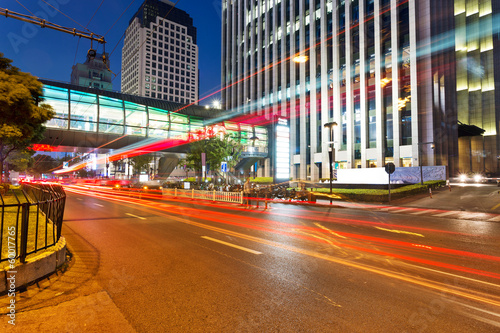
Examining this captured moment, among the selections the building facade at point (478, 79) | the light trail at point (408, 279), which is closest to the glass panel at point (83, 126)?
the light trail at point (408, 279)

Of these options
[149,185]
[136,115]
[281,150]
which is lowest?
[149,185]

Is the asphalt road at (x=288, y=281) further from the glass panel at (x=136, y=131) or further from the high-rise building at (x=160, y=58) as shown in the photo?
the high-rise building at (x=160, y=58)

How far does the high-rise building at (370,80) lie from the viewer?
129ft

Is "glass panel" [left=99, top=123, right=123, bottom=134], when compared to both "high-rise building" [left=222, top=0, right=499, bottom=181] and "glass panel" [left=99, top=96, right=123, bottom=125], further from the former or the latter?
"high-rise building" [left=222, top=0, right=499, bottom=181]

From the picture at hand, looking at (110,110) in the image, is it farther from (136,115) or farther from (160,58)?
(160,58)

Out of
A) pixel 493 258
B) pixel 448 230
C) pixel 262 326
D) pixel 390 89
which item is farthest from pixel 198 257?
pixel 390 89

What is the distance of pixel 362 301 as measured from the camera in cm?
409

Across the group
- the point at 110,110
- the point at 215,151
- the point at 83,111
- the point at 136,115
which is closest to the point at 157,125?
the point at 136,115

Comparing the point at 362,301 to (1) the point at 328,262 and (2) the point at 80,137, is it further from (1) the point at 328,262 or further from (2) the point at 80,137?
(2) the point at 80,137

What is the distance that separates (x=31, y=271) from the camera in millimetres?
4816

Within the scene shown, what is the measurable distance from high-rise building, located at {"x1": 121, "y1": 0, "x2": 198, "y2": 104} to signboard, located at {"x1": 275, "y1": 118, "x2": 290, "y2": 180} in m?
94.9

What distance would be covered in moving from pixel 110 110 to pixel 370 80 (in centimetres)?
3893

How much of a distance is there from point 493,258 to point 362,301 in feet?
15.6

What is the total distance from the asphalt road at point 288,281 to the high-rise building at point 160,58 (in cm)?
11680
